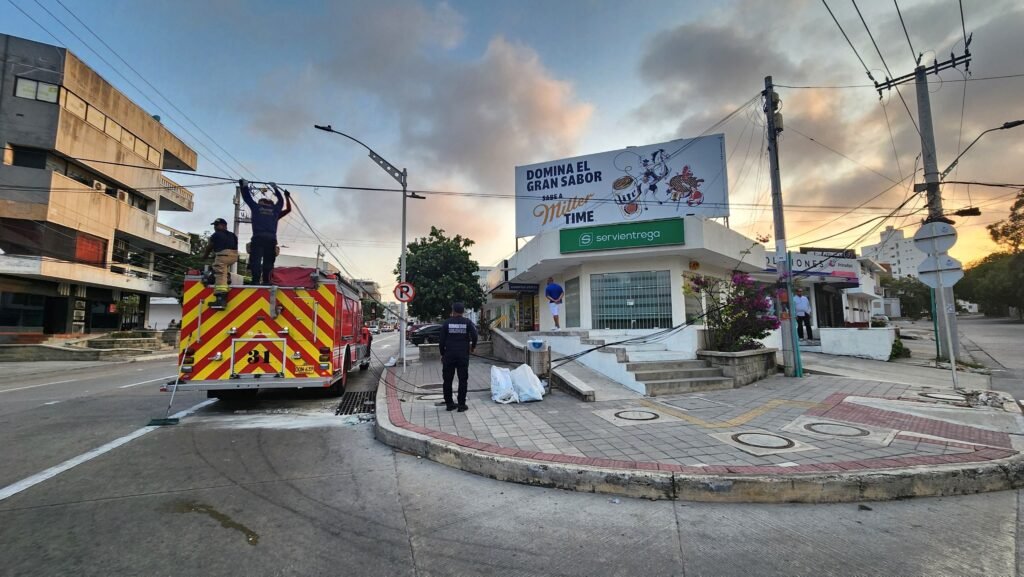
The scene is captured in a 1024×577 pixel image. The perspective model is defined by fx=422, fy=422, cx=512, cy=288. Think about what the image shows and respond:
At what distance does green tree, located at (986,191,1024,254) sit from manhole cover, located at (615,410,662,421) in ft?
153

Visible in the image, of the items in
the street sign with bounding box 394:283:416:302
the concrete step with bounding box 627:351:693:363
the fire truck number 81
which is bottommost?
the concrete step with bounding box 627:351:693:363

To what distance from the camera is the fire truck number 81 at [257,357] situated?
23.7 feet

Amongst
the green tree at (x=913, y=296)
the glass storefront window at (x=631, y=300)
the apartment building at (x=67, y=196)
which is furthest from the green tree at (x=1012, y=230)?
the apartment building at (x=67, y=196)

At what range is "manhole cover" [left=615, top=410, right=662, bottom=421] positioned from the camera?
6102mm

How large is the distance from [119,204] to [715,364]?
3196 centimetres

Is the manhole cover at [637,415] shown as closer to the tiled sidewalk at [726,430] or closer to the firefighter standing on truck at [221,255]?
the tiled sidewalk at [726,430]

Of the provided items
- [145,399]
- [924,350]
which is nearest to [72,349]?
[145,399]

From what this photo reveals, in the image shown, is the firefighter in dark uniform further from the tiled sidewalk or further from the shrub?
the shrub

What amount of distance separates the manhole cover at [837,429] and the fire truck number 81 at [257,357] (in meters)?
8.30

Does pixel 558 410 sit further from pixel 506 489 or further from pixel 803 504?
pixel 803 504

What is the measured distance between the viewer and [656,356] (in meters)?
10.1

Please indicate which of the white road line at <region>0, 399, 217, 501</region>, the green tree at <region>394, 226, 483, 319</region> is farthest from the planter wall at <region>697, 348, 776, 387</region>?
the green tree at <region>394, 226, 483, 319</region>

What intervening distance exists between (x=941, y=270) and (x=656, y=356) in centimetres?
538

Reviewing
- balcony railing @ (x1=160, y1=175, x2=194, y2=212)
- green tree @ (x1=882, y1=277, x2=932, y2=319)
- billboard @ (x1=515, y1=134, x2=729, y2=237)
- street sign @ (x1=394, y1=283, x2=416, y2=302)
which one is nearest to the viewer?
street sign @ (x1=394, y1=283, x2=416, y2=302)
